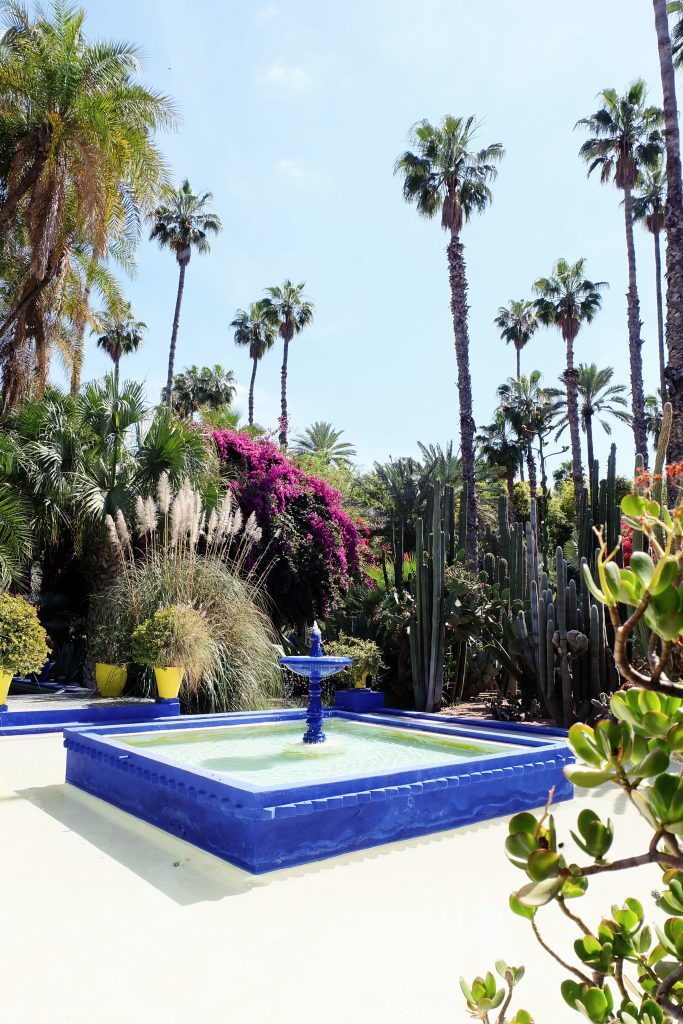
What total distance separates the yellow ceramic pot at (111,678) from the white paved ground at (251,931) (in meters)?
4.91

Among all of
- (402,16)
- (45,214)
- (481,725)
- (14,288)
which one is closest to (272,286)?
(14,288)

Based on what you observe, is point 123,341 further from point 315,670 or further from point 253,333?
point 315,670

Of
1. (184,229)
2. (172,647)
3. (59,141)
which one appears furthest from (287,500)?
(184,229)

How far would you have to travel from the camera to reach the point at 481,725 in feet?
28.7

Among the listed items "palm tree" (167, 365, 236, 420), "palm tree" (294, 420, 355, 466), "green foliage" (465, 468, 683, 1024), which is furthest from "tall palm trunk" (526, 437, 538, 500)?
"green foliage" (465, 468, 683, 1024)

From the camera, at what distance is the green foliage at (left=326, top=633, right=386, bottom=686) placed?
34.8 ft

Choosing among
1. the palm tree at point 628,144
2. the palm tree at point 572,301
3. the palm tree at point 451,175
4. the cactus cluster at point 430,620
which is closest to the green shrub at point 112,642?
the cactus cluster at point 430,620

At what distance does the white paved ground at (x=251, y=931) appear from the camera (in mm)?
2400

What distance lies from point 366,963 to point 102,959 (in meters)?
0.95

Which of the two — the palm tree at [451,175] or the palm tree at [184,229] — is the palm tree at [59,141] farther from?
the palm tree at [184,229]

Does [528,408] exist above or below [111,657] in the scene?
above

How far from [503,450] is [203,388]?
Answer: 1511 centimetres

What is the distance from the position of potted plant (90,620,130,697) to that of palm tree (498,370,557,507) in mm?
28069

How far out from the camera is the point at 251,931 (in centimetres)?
299
